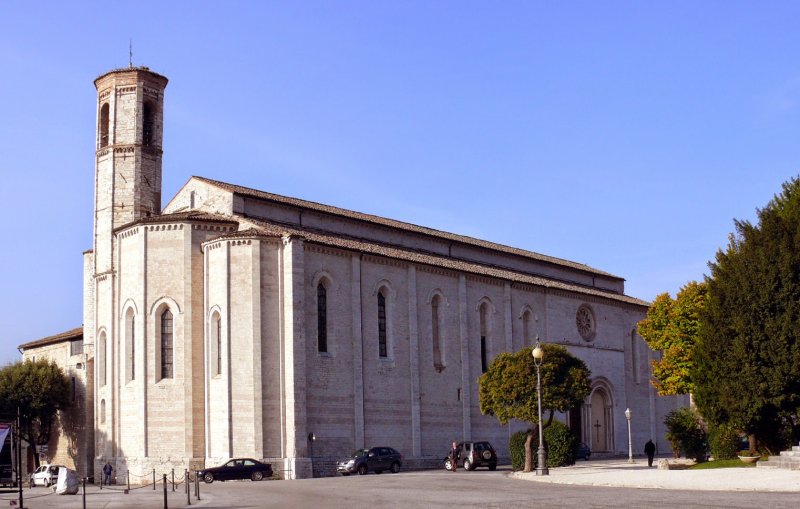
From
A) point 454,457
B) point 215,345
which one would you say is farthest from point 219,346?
point 454,457

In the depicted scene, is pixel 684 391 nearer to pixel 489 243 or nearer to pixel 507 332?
pixel 507 332

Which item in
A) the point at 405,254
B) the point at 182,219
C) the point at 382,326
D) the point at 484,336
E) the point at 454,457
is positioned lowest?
the point at 454,457

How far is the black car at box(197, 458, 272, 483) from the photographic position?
39.0m

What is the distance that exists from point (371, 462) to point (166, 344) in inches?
433

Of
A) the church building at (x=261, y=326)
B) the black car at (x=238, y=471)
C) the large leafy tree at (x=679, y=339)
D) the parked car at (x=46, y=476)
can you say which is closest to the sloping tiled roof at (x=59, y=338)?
the church building at (x=261, y=326)

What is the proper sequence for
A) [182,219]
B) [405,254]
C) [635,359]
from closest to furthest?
[182,219] → [405,254] → [635,359]

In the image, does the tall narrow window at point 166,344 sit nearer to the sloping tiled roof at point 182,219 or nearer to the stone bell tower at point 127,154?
the sloping tiled roof at point 182,219

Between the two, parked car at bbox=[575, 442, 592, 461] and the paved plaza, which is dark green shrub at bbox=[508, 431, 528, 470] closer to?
the paved plaza

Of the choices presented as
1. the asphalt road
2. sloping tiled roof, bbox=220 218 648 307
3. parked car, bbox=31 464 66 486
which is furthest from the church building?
the asphalt road

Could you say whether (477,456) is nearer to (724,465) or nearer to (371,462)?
(371,462)

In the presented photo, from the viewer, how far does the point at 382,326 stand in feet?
161

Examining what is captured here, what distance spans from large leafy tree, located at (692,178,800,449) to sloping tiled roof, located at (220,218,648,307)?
17.1m

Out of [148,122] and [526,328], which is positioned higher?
[148,122]

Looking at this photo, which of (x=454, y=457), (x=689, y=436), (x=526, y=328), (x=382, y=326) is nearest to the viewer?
(x=689, y=436)
